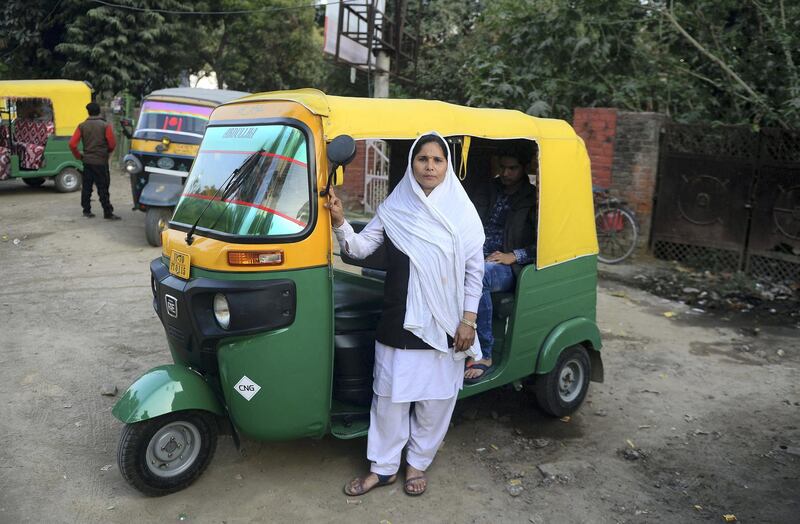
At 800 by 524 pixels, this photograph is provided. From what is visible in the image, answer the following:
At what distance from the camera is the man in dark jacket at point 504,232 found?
4.07 m

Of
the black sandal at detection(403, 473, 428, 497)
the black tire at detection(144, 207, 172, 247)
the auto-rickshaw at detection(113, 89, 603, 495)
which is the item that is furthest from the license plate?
the black tire at detection(144, 207, 172, 247)

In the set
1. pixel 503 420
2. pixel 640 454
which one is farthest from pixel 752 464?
pixel 503 420

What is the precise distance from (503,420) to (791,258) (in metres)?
5.60

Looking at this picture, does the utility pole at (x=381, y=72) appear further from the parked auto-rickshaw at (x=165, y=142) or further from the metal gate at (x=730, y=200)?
the metal gate at (x=730, y=200)

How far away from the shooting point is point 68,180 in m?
13.8

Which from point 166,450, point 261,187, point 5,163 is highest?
point 261,187

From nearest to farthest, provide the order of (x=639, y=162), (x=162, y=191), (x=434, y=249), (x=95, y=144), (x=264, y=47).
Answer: (x=434, y=249)
(x=162, y=191)
(x=639, y=162)
(x=95, y=144)
(x=264, y=47)

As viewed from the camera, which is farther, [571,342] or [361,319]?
[571,342]

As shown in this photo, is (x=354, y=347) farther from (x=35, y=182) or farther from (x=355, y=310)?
(x=35, y=182)

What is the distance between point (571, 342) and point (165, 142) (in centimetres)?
715

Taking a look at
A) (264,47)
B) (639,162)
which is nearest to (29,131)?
(639,162)

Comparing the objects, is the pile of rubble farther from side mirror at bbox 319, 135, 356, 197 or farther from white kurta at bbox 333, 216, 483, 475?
side mirror at bbox 319, 135, 356, 197

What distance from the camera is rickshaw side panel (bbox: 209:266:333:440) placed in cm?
327

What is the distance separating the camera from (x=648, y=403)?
5.02 metres
